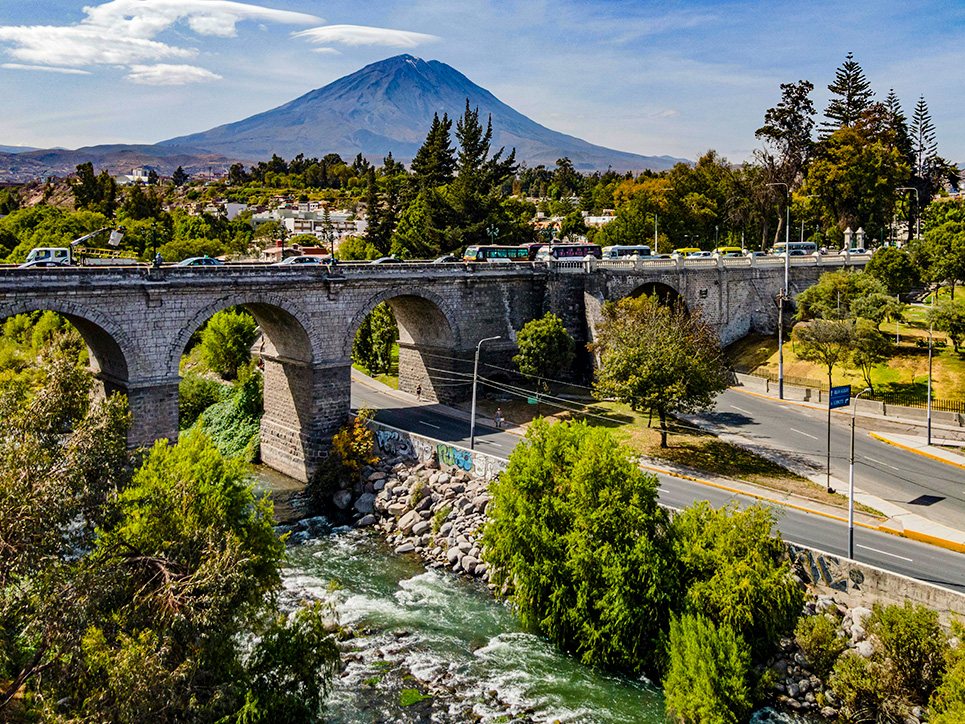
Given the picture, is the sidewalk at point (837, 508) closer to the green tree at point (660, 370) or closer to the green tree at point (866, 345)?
the green tree at point (660, 370)

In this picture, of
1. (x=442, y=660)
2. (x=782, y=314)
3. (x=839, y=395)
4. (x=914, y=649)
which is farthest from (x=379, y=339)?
(x=914, y=649)

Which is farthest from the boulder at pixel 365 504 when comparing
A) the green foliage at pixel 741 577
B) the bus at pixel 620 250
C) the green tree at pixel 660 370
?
the bus at pixel 620 250

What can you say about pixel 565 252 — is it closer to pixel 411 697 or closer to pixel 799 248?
pixel 799 248

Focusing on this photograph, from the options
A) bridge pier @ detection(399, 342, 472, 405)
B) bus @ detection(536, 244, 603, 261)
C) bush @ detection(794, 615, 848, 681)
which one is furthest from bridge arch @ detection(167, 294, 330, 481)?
bush @ detection(794, 615, 848, 681)

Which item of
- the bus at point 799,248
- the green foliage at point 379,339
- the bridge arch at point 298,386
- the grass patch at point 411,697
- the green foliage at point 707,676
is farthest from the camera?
the bus at point 799,248

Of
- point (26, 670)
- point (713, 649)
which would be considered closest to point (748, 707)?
point (713, 649)
